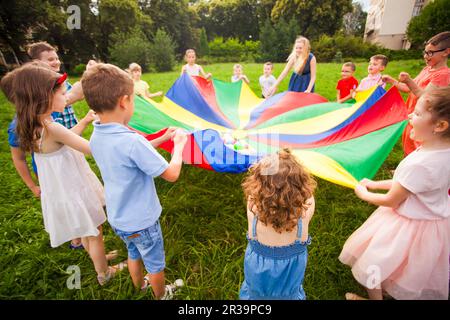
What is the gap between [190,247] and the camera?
Result: 1.98m

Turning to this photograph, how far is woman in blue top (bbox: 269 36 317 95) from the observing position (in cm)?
327

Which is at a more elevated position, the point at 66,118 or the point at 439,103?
the point at 439,103

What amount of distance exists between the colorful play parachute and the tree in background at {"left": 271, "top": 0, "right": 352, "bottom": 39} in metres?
5.65

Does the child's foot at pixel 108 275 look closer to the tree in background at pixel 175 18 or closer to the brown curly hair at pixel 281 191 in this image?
the brown curly hair at pixel 281 191

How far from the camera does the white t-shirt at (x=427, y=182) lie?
1.12 meters

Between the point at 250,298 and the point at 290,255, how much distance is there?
379 mm

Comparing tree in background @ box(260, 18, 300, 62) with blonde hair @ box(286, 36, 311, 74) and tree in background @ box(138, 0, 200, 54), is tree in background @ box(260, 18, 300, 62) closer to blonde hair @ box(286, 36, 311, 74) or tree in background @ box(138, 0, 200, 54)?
blonde hair @ box(286, 36, 311, 74)

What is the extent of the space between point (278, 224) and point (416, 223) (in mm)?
704

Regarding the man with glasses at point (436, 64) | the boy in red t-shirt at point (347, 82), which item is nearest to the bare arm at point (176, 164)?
the man with glasses at point (436, 64)

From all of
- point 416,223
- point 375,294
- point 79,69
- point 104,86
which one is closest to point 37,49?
point 104,86

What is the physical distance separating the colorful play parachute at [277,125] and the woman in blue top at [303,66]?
556 mm

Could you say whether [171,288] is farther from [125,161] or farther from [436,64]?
[436,64]

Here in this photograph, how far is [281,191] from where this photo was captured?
3.48ft

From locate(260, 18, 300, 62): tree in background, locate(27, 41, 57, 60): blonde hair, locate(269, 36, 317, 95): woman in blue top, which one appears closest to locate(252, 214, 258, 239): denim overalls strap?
locate(27, 41, 57, 60): blonde hair
